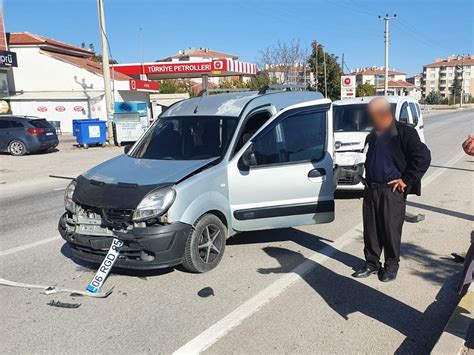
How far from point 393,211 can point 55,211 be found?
6299 mm

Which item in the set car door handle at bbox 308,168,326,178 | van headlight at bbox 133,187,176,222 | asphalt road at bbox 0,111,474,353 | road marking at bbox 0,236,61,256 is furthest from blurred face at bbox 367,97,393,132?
road marking at bbox 0,236,61,256

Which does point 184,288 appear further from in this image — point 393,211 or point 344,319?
point 393,211

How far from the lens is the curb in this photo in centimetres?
312

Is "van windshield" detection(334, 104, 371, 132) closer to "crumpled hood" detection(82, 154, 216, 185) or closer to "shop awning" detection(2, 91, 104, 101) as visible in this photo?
"crumpled hood" detection(82, 154, 216, 185)

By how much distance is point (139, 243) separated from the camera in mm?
4352

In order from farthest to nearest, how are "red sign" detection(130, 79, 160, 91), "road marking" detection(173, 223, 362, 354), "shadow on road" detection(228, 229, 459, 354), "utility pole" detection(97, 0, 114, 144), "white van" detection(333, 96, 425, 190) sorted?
"red sign" detection(130, 79, 160, 91) → "utility pole" detection(97, 0, 114, 144) → "white van" detection(333, 96, 425, 190) → "shadow on road" detection(228, 229, 459, 354) → "road marking" detection(173, 223, 362, 354)

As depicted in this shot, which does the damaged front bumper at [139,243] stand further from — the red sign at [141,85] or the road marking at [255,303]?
the red sign at [141,85]

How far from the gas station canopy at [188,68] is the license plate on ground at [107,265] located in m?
31.8

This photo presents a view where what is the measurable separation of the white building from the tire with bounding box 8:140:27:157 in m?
14.7

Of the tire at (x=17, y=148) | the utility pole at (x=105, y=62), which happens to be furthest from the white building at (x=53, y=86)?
the tire at (x=17, y=148)

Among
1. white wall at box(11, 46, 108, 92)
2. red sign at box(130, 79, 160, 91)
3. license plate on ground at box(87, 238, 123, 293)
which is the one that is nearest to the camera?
license plate on ground at box(87, 238, 123, 293)

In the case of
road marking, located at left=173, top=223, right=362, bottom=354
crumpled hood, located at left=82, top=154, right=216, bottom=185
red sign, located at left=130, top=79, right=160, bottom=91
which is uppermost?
red sign, located at left=130, top=79, right=160, bottom=91

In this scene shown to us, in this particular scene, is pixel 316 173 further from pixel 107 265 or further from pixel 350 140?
pixel 350 140

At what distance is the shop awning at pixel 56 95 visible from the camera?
3247 cm
